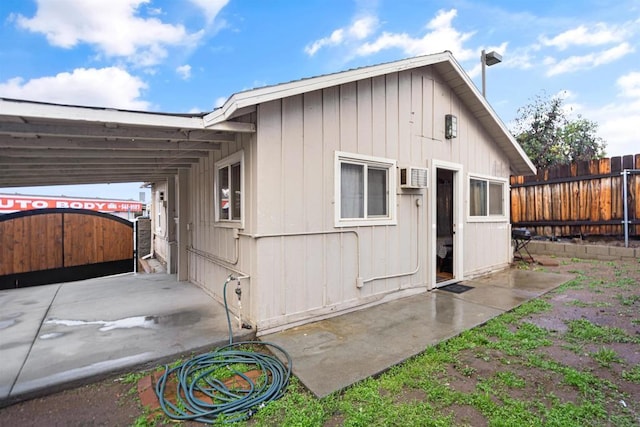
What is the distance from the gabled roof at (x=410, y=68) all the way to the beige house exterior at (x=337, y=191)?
19mm

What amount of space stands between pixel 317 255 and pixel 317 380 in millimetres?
1703

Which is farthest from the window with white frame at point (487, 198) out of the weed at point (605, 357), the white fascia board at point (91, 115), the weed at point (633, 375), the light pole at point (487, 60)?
the white fascia board at point (91, 115)

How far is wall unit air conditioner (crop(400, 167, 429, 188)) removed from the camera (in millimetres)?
5008

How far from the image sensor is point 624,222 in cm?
773

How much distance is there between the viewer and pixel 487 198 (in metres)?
7.08

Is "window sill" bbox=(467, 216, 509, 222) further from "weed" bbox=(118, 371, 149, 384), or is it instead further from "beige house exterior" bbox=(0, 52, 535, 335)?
"weed" bbox=(118, 371, 149, 384)

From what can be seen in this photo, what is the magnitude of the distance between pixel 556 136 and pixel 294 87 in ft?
44.5

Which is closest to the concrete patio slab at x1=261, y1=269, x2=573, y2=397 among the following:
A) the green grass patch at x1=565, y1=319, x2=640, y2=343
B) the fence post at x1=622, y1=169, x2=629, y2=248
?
the green grass patch at x1=565, y1=319, x2=640, y2=343

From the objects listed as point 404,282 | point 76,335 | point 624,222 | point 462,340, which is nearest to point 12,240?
point 76,335

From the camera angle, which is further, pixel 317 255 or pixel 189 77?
pixel 189 77

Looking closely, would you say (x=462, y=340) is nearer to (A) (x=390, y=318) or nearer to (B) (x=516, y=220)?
(A) (x=390, y=318)

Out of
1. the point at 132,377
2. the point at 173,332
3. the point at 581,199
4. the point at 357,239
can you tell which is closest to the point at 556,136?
the point at 581,199

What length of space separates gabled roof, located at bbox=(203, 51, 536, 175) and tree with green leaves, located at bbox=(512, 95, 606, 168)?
Answer: 19.5 feet

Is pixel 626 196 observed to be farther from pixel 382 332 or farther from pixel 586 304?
pixel 382 332
